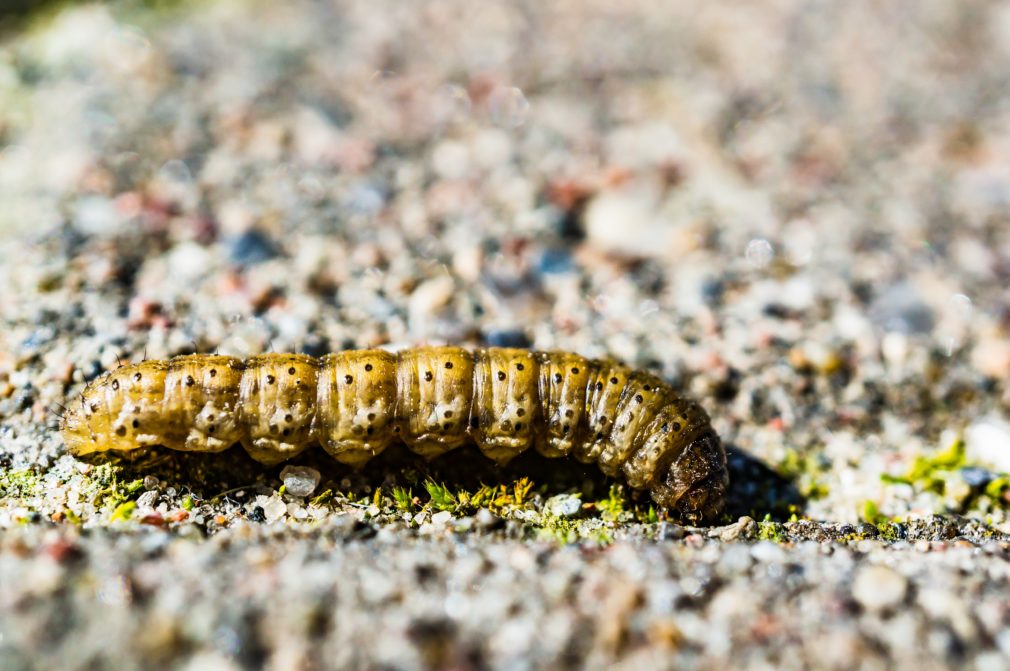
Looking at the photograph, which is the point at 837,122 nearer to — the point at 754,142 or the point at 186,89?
the point at 754,142

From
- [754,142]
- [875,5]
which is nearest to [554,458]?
[754,142]

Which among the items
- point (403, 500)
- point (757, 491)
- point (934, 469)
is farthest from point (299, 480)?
point (934, 469)

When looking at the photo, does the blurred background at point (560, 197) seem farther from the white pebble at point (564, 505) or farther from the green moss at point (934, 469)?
the white pebble at point (564, 505)

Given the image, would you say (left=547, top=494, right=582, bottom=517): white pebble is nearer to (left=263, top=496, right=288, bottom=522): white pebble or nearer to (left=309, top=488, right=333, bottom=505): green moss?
(left=309, top=488, right=333, bottom=505): green moss

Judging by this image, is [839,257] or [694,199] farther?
[694,199]

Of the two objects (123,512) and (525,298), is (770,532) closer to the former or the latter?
(525,298)

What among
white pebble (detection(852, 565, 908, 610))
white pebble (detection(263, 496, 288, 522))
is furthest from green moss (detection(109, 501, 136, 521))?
white pebble (detection(852, 565, 908, 610))

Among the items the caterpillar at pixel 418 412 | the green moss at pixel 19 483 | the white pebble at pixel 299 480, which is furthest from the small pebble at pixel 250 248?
the green moss at pixel 19 483

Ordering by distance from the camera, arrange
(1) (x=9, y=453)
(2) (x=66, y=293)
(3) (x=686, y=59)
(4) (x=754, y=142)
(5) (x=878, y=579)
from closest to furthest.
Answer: (5) (x=878, y=579) → (1) (x=9, y=453) → (2) (x=66, y=293) → (4) (x=754, y=142) → (3) (x=686, y=59)
